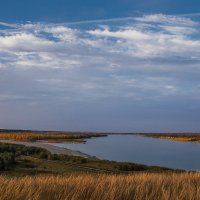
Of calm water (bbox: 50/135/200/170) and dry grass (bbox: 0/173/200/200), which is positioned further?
calm water (bbox: 50/135/200/170)

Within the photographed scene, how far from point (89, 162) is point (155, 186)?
1325 inches

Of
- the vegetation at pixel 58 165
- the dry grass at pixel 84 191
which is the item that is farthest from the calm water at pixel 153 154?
the dry grass at pixel 84 191

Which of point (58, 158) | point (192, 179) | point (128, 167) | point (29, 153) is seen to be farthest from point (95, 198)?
point (29, 153)

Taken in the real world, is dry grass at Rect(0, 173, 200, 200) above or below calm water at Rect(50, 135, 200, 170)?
below

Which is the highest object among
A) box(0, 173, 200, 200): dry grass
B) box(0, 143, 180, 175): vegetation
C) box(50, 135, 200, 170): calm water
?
box(50, 135, 200, 170): calm water

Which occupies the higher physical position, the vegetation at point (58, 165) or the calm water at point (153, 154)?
the calm water at point (153, 154)

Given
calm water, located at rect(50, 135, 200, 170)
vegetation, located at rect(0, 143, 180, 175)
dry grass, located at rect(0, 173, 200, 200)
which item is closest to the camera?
dry grass, located at rect(0, 173, 200, 200)

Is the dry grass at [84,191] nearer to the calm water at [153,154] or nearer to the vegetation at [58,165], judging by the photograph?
the vegetation at [58,165]

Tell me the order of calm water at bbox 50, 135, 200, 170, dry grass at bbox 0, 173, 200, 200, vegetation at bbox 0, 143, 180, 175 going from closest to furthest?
dry grass at bbox 0, 173, 200, 200 → vegetation at bbox 0, 143, 180, 175 → calm water at bbox 50, 135, 200, 170

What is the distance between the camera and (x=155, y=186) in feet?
23.6

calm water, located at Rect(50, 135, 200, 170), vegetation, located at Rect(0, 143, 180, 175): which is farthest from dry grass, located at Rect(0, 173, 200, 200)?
calm water, located at Rect(50, 135, 200, 170)

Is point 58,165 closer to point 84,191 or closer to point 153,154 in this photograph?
point 153,154

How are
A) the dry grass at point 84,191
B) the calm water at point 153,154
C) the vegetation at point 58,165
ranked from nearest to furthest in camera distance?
the dry grass at point 84,191 < the vegetation at point 58,165 < the calm water at point 153,154

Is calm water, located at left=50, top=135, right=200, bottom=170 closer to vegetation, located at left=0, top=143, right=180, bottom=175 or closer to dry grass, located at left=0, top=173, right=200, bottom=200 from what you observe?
vegetation, located at left=0, top=143, right=180, bottom=175
